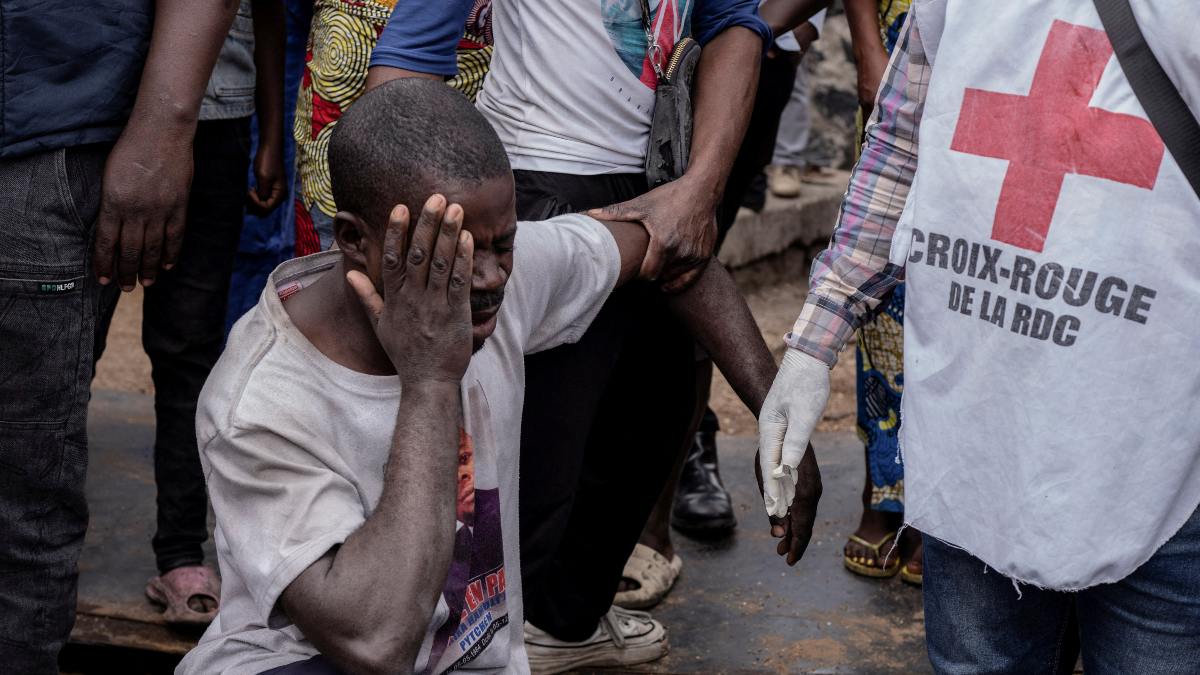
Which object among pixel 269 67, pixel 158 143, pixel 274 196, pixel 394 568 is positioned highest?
pixel 158 143

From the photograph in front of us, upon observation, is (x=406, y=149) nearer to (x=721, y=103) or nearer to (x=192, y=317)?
(x=721, y=103)

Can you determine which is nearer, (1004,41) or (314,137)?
(1004,41)

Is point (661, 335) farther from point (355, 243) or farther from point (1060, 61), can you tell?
point (1060, 61)

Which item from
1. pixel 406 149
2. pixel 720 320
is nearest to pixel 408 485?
pixel 406 149

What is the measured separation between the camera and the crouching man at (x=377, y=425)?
5.34 ft

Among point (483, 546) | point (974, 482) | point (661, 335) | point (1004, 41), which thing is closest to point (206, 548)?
point (661, 335)

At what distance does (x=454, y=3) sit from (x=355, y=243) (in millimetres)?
675

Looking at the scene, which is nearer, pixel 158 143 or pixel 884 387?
pixel 158 143

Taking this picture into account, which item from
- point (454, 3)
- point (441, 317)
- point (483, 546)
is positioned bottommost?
point (483, 546)

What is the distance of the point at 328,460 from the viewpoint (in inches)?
67.5

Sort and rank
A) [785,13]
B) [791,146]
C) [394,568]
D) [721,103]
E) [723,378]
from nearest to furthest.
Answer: [394,568], [721,103], [785,13], [723,378], [791,146]

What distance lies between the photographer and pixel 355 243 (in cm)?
179

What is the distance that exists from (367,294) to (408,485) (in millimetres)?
260

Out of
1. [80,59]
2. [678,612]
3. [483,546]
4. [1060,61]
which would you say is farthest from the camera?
[678,612]
